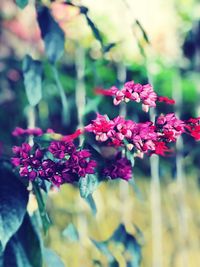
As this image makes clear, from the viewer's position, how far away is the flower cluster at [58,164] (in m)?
0.96

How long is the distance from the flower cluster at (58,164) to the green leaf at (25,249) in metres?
0.21

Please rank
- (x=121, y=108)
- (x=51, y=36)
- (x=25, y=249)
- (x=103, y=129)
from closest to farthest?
(x=103, y=129) → (x=25, y=249) → (x=51, y=36) → (x=121, y=108)

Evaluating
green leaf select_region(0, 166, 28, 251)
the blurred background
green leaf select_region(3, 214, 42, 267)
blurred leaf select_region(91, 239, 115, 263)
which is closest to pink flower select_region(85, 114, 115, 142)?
green leaf select_region(0, 166, 28, 251)

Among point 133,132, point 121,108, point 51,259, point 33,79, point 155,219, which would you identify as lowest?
point 51,259

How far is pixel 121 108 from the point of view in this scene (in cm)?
177

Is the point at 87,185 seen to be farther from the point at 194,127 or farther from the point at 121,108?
the point at 121,108

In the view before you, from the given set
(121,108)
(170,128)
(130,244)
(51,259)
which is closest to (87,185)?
(170,128)

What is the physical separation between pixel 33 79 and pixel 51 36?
0.12 m

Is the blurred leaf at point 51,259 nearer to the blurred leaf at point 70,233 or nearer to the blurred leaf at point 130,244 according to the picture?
the blurred leaf at point 70,233

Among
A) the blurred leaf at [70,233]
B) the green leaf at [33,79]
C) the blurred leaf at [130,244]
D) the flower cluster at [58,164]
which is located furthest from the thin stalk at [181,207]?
the flower cluster at [58,164]

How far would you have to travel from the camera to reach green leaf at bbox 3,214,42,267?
43.7 inches

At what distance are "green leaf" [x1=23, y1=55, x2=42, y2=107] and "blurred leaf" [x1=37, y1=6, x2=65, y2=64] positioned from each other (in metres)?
0.04

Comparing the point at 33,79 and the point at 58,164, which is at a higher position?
the point at 33,79

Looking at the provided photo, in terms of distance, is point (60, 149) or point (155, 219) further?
point (155, 219)
